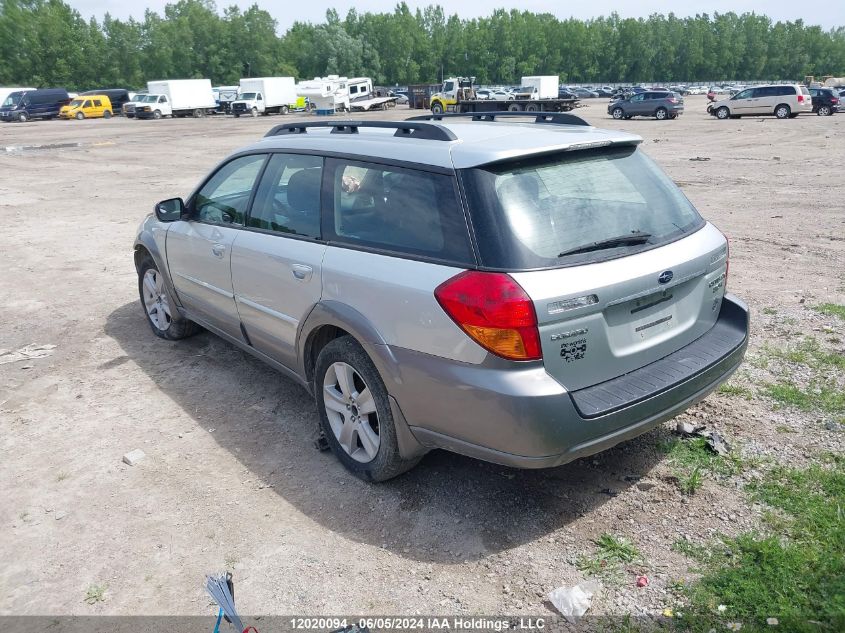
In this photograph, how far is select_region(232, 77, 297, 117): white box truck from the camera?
179 feet

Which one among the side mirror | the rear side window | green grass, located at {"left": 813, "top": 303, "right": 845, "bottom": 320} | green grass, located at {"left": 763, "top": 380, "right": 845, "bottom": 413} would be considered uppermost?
the rear side window

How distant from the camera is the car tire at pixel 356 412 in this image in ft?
11.4

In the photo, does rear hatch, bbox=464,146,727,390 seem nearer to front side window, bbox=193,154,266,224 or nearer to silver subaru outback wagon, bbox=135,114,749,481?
silver subaru outback wagon, bbox=135,114,749,481

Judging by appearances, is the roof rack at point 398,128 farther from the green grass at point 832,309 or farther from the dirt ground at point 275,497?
the green grass at point 832,309

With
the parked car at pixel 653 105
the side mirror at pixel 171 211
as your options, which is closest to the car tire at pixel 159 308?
the side mirror at pixel 171 211

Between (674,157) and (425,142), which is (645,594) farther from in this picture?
(674,157)

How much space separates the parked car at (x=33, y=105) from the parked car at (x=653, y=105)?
140 ft

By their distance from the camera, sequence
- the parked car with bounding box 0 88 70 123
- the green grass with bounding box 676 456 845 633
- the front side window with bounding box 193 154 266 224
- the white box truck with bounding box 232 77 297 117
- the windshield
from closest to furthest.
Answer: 1. the green grass with bounding box 676 456 845 633
2. the front side window with bounding box 193 154 266 224
3. the parked car with bounding box 0 88 70 123
4. the windshield
5. the white box truck with bounding box 232 77 297 117

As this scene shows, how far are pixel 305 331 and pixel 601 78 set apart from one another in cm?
13403

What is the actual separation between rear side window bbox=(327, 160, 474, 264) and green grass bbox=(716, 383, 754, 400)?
95.7 inches

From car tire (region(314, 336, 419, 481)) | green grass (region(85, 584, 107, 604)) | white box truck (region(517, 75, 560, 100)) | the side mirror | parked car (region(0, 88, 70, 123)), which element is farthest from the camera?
white box truck (region(517, 75, 560, 100))

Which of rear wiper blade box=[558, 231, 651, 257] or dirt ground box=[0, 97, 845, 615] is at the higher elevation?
rear wiper blade box=[558, 231, 651, 257]

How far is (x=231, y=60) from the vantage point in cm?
10544

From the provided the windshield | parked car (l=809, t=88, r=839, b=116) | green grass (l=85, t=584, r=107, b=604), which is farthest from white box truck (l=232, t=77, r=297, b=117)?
green grass (l=85, t=584, r=107, b=604)
